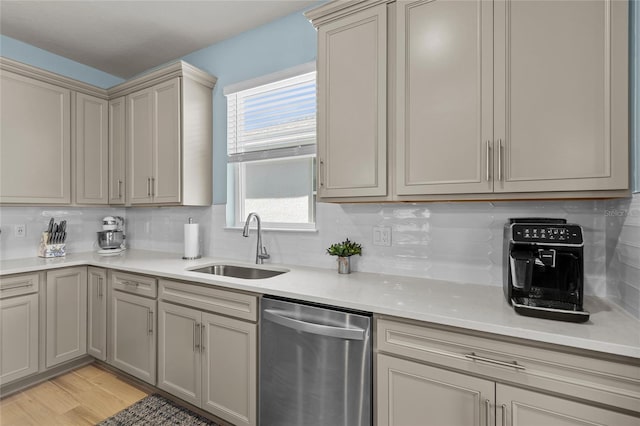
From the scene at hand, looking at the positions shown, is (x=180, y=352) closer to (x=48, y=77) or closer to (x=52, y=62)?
(x=48, y=77)

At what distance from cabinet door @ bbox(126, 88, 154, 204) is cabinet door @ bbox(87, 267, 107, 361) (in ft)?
2.34

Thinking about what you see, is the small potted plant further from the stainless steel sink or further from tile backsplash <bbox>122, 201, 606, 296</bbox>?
the stainless steel sink

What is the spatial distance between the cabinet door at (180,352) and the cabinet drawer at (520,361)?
1246 millimetres

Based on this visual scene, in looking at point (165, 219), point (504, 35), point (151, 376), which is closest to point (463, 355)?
point (504, 35)

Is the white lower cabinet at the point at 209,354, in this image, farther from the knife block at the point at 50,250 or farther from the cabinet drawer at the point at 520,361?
the knife block at the point at 50,250

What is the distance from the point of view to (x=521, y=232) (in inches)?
50.3

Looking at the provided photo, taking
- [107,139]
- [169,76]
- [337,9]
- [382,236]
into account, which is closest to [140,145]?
[107,139]

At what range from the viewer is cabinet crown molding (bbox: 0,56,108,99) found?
2.49 m

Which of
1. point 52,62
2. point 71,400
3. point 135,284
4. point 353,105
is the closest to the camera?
point 353,105

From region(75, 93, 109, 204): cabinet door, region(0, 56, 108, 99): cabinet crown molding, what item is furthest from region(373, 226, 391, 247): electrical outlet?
region(0, 56, 108, 99): cabinet crown molding

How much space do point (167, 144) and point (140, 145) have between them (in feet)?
1.28

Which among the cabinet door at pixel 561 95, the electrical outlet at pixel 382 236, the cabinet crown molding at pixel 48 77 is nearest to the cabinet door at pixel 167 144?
the cabinet crown molding at pixel 48 77

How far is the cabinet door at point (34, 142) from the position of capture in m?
2.51

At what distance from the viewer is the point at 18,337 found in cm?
233
